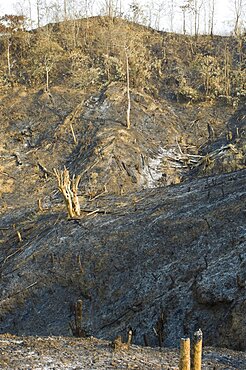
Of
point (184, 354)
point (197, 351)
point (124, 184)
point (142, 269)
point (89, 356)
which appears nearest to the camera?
point (184, 354)

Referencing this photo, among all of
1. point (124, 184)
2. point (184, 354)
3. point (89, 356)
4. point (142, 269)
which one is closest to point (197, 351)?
point (184, 354)

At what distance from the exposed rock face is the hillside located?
0.04m

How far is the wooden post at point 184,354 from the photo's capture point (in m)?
4.37

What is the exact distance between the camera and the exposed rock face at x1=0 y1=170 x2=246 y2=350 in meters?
7.55

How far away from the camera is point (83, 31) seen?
36.6m

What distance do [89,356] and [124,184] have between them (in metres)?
12.8

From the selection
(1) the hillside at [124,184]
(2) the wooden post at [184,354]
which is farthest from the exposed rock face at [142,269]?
(2) the wooden post at [184,354]

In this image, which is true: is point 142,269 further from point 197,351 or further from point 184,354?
point 184,354

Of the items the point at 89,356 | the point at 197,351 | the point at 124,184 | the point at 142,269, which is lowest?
the point at 142,269

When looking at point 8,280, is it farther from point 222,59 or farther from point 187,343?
point 222,59

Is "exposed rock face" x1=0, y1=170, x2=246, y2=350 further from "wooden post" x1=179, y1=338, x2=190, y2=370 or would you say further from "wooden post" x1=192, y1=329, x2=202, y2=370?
"wooden post" x1=179, y1=338, x2=190, y2=370

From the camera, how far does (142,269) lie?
31.8ft

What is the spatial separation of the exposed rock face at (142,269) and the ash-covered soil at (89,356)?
2.65 ft

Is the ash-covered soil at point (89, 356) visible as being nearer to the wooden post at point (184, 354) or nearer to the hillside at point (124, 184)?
the hillside at point (124, 184)
